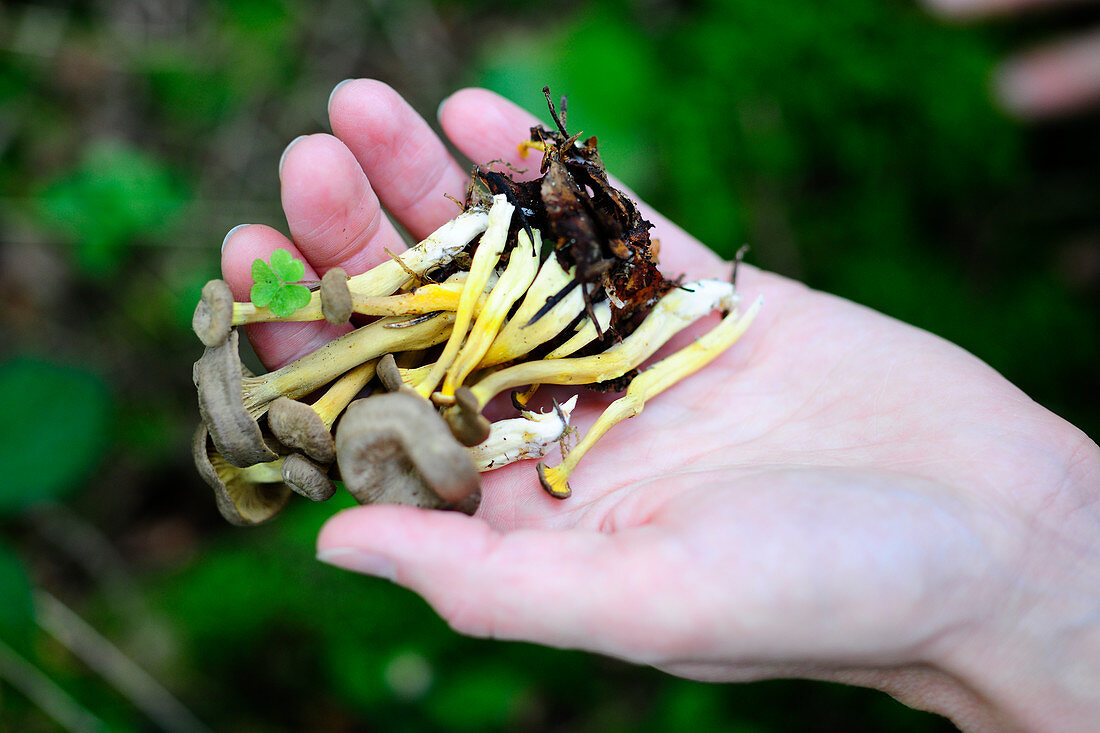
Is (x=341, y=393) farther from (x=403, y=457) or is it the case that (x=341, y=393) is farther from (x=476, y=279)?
(x=476, y=279)

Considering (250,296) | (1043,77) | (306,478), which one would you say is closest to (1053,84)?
(1043,77)

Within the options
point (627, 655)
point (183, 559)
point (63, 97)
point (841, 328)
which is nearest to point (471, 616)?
point (627, 655)

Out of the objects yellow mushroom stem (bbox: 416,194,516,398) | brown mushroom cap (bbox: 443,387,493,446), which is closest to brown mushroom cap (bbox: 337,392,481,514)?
brown mushroom cap (bbox: 443,387,493,446)


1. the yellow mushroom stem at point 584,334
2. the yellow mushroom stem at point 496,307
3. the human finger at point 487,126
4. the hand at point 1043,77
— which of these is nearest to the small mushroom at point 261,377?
the yellow mushroom stem at point 496,307

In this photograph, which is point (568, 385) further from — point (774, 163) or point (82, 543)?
point (82, 543)

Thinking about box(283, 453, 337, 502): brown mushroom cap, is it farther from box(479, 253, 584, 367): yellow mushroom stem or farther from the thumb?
box(479, 253, 584, 367): yellow mushroom stem

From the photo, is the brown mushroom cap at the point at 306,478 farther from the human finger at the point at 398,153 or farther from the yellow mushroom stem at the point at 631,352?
the human finger at the point at 398,153

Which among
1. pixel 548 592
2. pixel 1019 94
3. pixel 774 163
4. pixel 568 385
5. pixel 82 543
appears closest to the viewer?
pixel 548 592
